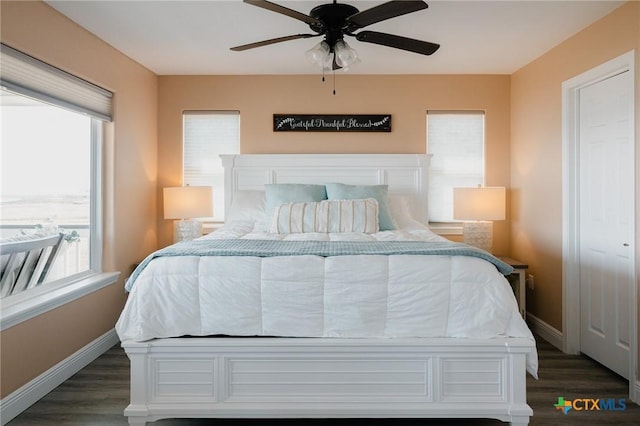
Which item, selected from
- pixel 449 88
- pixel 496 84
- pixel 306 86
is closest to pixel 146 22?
pixel 306 86

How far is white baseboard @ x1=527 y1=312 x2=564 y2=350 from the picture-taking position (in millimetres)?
3301

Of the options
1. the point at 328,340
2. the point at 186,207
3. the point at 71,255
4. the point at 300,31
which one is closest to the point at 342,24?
the point at 300,31

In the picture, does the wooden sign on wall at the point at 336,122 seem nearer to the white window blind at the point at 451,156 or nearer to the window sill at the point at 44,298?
the white window blind at the point at 451,156

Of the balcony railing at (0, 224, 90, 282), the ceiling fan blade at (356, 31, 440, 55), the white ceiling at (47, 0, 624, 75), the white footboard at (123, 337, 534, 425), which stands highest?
the white ceiling at (47, 0, 624, 75)

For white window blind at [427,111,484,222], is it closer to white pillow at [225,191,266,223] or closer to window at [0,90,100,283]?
white pillow at [225,191,266,223]

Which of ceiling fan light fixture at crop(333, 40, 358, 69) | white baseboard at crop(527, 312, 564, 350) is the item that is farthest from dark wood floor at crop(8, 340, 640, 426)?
ceiling fan light fixture at crop(333, 40, 358, 69)

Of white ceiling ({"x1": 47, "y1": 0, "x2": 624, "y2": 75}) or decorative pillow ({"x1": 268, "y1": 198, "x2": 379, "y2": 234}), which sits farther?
decorative pillow ({"x1": 268, "y1": 198, "x2": 379, "y2": 234})

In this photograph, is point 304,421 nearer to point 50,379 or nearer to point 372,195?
point 50,379

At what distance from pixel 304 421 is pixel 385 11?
2.18 metres

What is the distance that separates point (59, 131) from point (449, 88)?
342 centimetres

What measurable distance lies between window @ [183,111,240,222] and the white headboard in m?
0.21

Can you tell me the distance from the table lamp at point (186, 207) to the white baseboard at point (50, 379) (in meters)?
1.05

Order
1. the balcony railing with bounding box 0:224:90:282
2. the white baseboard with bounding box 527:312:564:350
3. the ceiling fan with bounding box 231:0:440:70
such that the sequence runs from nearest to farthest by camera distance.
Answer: the ceiling fan with bounding box 231:0:440:70 < the balcony railing with bounding box 0:224:90:282 < the white baseboard with bounding box 527:312:564:350

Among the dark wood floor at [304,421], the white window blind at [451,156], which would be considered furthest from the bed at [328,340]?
the white window blind at [451,156]
